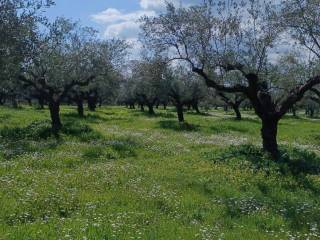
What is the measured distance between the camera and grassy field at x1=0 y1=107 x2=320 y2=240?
11195mm

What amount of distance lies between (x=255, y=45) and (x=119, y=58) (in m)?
24.3

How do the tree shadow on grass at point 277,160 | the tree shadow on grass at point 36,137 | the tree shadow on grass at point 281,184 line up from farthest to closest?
the tree shadow on grass at point 36,137 → the tree shadow on grass at point 277,160 → the tree shadow on grass at point 281,184

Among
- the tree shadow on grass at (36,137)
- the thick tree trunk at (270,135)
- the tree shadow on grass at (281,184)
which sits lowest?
the tree shadow on grass at (281,184)

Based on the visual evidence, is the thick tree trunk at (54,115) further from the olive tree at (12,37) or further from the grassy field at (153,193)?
the olive tree at (12,37)

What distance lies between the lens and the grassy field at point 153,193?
36.7 feet

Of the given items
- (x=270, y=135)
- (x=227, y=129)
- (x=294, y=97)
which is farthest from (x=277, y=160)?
(x=227, y=129)

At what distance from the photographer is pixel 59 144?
1080 inches

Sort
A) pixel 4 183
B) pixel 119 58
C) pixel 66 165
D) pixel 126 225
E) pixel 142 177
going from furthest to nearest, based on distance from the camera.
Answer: pixel 119 58 → pixel 66 165 → pixel 142 177 → pixel 4 183 → pixel 126 225

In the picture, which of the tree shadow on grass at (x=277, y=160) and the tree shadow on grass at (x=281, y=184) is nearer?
the tree shadow on grass at (x=281, y=184)

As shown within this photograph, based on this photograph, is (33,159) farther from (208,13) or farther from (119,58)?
(119,58)

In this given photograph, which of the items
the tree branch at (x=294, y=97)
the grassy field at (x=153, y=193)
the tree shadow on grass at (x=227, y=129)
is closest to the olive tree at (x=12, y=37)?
the grassy field at (x=153, y=193)

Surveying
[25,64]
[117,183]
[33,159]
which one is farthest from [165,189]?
[33,159]

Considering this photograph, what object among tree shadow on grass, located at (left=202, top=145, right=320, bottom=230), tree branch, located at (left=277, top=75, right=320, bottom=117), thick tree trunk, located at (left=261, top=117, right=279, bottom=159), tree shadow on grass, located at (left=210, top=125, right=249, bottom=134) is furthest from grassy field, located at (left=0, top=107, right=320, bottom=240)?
tree shadow on grass, located at (left=210, top=125, right=249, bottom=134)

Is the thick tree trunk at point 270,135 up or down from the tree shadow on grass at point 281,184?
up
